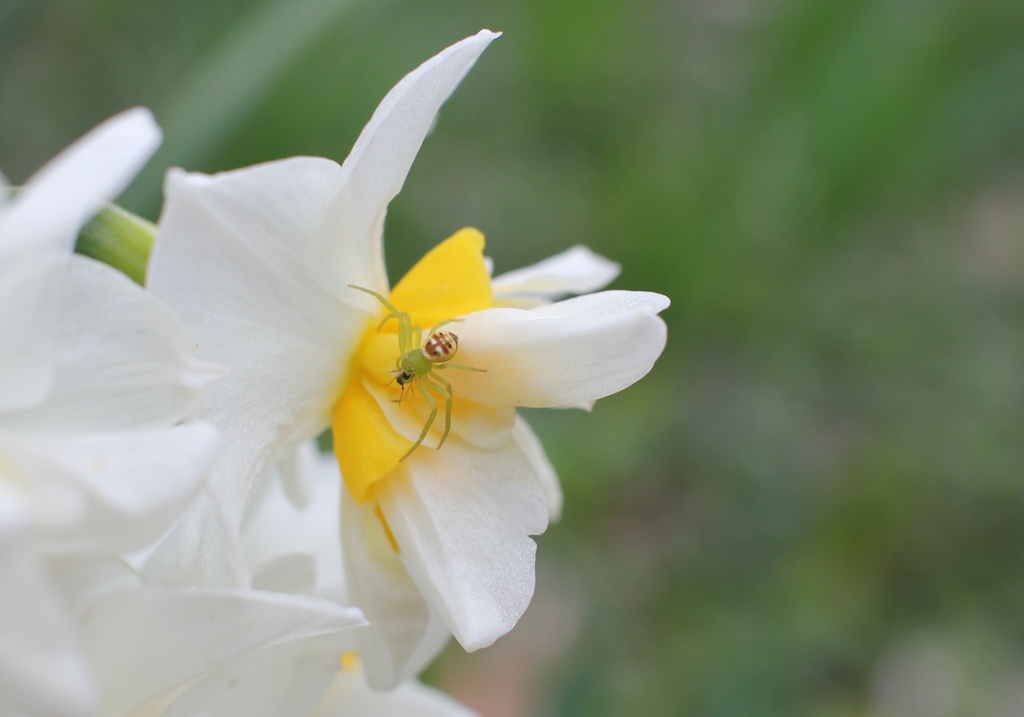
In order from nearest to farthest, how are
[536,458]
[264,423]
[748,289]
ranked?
[264,423] < [536,458] < [748,289]

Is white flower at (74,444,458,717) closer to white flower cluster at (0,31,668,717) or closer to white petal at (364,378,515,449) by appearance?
white flower cluster at (0,31,668,717)

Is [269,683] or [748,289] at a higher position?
[269,683]

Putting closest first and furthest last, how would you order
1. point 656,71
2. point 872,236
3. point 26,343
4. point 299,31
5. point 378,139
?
point 26,343 < point 378,139 < point 299,31 < point 872,236 < point 656,71

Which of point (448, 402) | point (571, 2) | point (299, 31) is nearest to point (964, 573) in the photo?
point (571, 2)

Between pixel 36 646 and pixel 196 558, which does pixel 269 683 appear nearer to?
pixel 196 558

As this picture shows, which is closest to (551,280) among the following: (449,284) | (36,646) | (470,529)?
(449,284)

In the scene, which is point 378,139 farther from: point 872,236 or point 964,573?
point 872,236
